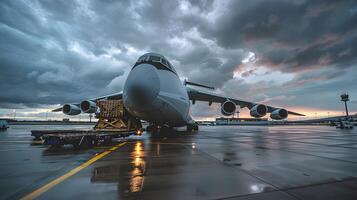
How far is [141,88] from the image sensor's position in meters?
7.62

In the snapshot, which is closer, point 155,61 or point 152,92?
point 152,92

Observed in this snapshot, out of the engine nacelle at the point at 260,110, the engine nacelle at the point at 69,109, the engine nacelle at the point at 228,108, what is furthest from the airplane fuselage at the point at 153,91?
the engine nacelle at the point at 260,110

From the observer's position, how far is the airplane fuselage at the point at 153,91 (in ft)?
25.7

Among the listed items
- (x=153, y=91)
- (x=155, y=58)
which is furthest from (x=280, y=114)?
(x=153, y=91)

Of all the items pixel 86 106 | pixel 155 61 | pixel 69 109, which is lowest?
pixel 69 109

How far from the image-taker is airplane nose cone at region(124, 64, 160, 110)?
7691 millimetres

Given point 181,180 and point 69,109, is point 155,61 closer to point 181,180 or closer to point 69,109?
point 181,180

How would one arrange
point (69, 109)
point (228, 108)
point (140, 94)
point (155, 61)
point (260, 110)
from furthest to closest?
1. point (260, 110)
2. point (228, 108)
3. point (69, 109)
4. point (155, 61)
5. point (140, 94)

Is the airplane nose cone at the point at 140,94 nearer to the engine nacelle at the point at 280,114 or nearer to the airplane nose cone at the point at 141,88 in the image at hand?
the airplane nose cone at the point at 141,88

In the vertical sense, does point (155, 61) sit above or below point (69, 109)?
above

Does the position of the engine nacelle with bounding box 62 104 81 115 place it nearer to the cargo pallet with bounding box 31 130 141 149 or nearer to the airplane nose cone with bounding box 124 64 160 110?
the cargo pallet with bounding box 31 130 141 149

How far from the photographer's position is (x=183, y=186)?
115 inches

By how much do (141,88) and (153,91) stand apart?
0.54 metres

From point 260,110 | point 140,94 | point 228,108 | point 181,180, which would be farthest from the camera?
point 260,110
